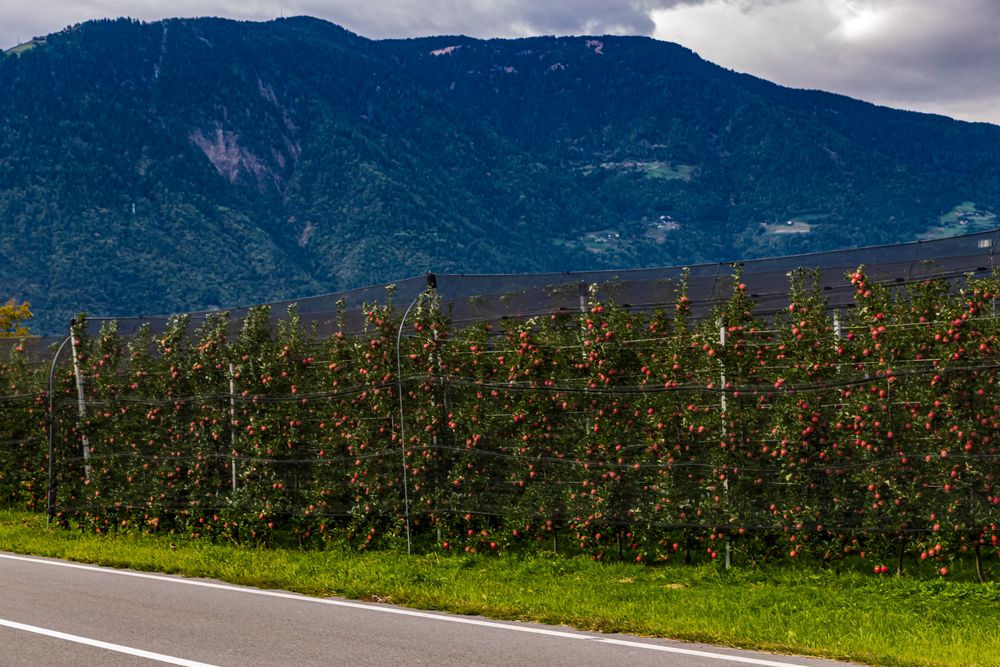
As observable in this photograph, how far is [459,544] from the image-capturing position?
12992 millimetres

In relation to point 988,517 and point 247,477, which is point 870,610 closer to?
point 988,517

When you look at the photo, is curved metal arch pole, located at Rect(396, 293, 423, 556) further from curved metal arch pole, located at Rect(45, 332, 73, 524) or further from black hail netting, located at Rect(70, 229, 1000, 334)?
curved metal arch pole, located at Rect(45, 332, 73, 524)

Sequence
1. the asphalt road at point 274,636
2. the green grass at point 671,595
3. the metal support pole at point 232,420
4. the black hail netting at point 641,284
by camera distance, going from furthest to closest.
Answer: the metal support pole at point 232,420
the black hail netting at point 641,284
the green grass at point 671,595
the asphalt road at point 274,636

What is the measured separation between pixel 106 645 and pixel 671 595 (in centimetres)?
451

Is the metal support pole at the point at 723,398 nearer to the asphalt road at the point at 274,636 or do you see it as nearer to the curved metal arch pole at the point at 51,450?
the asphalt road at the point at 274,636

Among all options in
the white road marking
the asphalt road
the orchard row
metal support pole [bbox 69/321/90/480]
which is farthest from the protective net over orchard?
the white road marking

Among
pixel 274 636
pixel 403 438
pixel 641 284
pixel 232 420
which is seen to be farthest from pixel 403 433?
pixel 274 636

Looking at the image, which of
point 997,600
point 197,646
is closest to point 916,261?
point 997,600

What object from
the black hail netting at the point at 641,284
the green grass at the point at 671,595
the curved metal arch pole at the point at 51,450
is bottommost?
the green grass at the point at 671,595

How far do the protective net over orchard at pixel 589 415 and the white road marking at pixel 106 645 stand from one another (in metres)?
4.41

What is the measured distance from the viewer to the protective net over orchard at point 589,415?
10883 millimetres

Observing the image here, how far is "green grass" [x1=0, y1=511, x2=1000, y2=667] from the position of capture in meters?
8.27

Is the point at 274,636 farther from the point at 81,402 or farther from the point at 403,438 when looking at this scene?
the point at 81,402

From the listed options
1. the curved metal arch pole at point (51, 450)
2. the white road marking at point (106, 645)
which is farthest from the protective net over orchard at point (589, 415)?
the white road marking at point (106, 645)
